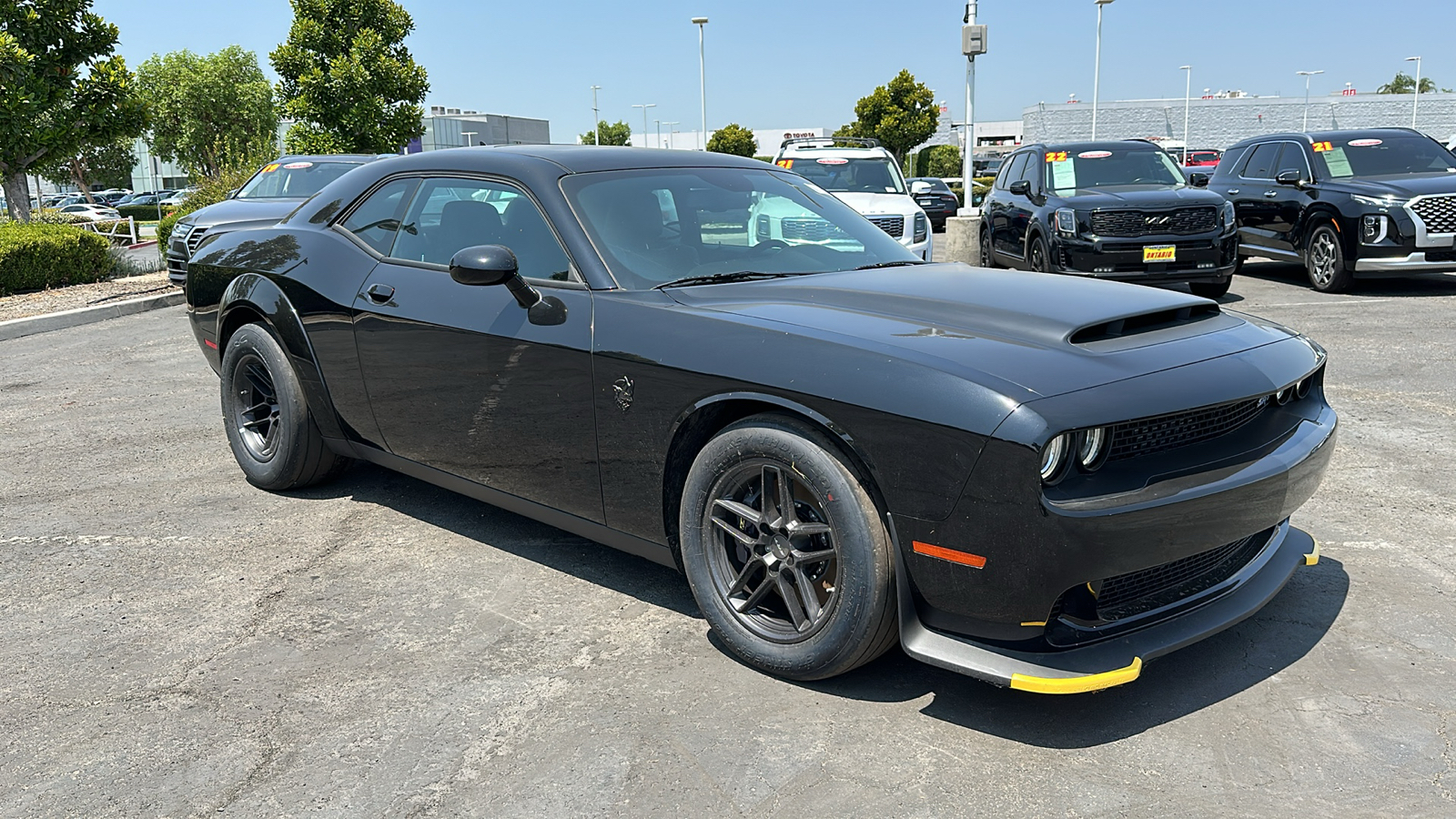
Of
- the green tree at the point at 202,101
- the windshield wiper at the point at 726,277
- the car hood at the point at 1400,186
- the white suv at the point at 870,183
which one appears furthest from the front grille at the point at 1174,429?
the green tree at the point at 202,101

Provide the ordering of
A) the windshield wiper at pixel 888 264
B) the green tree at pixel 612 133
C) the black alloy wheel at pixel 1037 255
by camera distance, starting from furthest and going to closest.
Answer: the green tree at pixel 612 133 → the black alloy wheel at pixel 1037 255 → the windshield wiper at pixel 888 264

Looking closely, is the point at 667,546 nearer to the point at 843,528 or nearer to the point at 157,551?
the point at 843,528

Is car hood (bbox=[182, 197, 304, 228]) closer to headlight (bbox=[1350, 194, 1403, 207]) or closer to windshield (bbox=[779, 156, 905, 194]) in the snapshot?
windshield (bbox=[779, 156, 905, 194])

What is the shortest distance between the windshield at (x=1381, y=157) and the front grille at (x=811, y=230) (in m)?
9.80

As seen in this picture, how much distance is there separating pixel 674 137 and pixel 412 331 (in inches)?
5063

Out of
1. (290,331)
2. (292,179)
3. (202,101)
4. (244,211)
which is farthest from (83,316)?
(202,101)

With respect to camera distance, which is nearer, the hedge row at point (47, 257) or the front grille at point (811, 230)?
the front grille at point (811, 230)

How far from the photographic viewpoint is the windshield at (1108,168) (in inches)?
466

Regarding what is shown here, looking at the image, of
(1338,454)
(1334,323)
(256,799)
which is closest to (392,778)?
(256,799)

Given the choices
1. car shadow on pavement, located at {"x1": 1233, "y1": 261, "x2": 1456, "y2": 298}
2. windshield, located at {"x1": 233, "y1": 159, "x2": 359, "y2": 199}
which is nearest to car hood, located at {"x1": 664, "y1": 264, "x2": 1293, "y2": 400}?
car shadow on pavement, located at {"x1": 1233, "y1": 261, "x2": 1456, "y2": 298}

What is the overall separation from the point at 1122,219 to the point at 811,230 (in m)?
7.41

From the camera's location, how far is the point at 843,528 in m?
2.90

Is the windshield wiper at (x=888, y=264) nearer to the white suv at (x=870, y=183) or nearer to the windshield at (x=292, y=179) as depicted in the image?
the white suv at (x=870, y=183)

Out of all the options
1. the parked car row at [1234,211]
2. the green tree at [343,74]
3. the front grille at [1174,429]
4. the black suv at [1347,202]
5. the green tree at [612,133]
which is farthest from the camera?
the green tree at [612,133]
